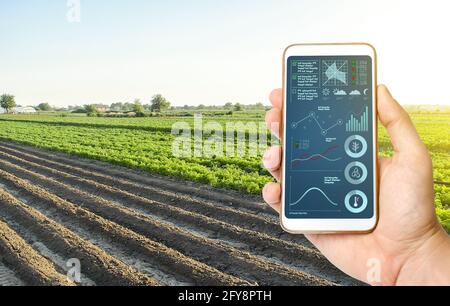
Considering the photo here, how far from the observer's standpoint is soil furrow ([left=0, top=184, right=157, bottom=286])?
211 inches

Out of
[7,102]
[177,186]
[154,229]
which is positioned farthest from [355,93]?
[7,102]

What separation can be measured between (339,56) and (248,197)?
6975 mm

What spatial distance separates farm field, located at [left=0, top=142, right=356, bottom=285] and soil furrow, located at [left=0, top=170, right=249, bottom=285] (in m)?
0.01

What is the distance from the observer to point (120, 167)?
1350 cm

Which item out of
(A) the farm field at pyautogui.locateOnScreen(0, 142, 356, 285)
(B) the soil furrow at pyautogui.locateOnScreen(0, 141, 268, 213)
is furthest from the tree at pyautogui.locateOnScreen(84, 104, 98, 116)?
(A) the farm field at pyautogui.locateOnScreen(0, 142, 356, 285)

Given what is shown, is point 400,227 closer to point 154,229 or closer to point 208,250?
point 208,250

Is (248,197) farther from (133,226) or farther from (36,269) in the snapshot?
(36,269)

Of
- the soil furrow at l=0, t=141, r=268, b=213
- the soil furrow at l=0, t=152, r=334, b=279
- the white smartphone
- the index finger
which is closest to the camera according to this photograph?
the white smartphone

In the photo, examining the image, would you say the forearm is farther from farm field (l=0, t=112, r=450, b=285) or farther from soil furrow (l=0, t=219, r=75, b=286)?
soil furrow (l=0, t=219, r=75, b=286)

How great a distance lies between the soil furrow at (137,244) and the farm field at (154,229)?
2 cm

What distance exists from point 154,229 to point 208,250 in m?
1.21

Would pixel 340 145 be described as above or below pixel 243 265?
above
